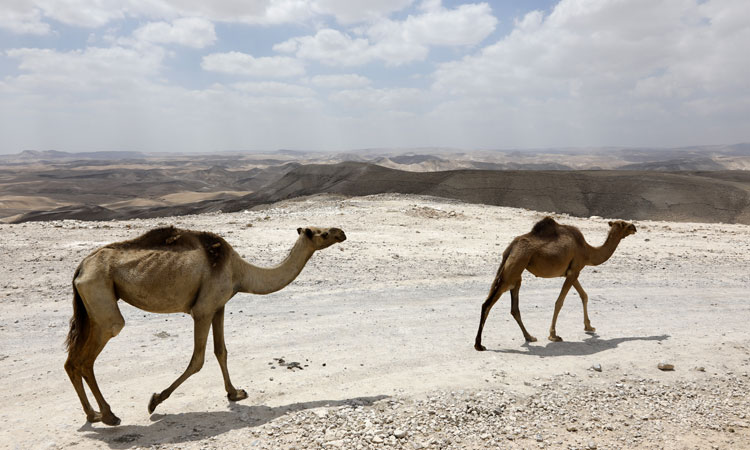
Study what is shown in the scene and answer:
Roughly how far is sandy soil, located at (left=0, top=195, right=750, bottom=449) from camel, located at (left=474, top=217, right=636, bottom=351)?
1.90ft

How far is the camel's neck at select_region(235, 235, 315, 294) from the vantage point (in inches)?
267

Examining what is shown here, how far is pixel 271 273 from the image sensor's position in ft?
22.5

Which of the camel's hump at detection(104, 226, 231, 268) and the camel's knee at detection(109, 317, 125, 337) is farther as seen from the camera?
the camel's hump at detection(104, 226, 231, 268)

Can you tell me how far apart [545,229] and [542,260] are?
688mm

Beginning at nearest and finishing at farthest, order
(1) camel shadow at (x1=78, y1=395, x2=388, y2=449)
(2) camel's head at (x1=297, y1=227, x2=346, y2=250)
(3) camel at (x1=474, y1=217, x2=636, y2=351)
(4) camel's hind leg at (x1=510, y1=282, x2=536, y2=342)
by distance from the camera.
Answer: (1) camel shadow at (x1=78, y1=395, x2=388, y2=449), (2) camel's head at (x1=297, y1=227, x2=346, y2=250), (3) camel at (x1=474, y1=217, x2=636, y2=351), (4) camel's hind leg at (x1=510, y1=282, x2=536, y2=342)

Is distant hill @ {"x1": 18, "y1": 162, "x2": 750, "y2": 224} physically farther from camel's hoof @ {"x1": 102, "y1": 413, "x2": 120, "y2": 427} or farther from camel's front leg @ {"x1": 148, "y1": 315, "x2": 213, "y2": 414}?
camel's hoof @ {"x1": 102, "y1": 413, "x2": 120, "y2": 427}

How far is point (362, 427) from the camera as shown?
5992mm

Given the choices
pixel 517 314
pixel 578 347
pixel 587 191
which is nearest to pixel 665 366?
pixel 578 347

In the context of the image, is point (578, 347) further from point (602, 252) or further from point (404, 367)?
point (404, 367)

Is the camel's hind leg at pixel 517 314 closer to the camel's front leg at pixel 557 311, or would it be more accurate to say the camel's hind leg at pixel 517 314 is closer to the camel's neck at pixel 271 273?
the camel's front leg at pixel 557 311

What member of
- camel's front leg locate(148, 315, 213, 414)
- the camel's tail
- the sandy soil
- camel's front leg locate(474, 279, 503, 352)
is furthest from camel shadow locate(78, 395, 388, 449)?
camel's front leg locate(474, 279, 503, 352)

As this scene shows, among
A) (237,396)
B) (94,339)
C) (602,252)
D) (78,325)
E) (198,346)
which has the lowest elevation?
(237,396)

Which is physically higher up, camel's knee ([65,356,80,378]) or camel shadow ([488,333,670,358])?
A: camel's knee ([65,356,80,378])

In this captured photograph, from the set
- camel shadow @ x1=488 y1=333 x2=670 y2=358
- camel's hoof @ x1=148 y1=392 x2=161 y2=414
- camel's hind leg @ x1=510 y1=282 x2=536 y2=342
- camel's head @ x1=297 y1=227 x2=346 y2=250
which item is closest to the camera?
camel's hoof @ x1=148 y1=392 x2=161 y2=414
